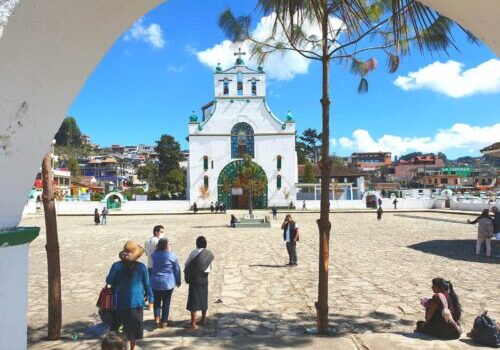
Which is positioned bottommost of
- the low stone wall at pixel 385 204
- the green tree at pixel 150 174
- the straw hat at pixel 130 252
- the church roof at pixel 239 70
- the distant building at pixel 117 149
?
the low stone wall at pixel 385 204

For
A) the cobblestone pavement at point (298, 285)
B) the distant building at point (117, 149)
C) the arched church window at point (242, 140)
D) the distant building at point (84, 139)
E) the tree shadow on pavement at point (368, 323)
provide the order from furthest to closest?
1. the distant building at point (117, 149)
2. the distant building at point (84, 139)
3. the arched church window at point (242, 140)
4. the cobblestone pavement at point (298, 285)
5. the tree shadow on pavement at point (368, 323)

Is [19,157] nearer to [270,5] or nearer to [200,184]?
[270,5]

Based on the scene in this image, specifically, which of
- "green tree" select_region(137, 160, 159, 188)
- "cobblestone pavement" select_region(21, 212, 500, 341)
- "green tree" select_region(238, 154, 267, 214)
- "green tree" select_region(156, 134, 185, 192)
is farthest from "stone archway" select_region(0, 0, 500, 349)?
"green tree" select_region(137, 160, 159, 188)

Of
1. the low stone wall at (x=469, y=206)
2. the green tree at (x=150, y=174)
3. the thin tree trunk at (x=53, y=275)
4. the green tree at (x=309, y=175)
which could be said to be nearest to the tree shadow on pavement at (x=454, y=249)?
the thin tree trunk at (x=53, y=275)

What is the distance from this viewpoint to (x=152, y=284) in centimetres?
536

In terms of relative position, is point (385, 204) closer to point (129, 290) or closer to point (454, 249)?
point (454, 249)

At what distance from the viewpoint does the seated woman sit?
4.52m

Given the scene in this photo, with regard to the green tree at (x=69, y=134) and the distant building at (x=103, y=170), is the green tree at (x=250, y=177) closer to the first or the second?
the distant building at (x=103, y=170)

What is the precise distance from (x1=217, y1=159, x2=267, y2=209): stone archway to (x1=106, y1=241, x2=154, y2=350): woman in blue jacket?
1399 inches

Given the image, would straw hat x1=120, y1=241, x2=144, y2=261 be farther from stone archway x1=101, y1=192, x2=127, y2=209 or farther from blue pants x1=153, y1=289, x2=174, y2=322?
stone archway x1=101, y1=192, x2=127, y2=209

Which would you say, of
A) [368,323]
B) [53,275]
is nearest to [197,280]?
[53,275]

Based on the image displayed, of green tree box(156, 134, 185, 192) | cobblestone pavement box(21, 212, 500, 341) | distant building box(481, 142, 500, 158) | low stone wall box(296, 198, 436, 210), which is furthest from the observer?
green tree box(156, 134, 185, 192)

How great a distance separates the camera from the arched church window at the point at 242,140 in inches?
1610

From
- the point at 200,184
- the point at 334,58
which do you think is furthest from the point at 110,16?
the point at 200,184
